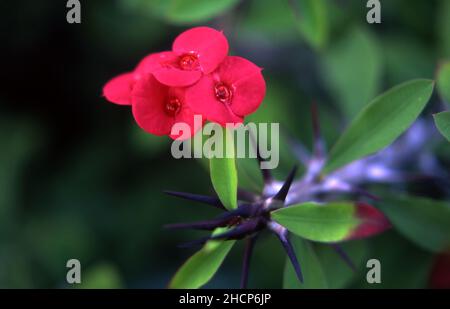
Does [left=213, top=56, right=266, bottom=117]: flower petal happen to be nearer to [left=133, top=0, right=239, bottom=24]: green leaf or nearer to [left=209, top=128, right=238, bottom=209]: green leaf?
[left=209, top=128, right=238, bottom=209]: green leaf

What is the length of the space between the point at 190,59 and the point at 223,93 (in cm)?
12

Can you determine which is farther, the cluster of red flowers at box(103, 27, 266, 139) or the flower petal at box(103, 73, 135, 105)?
the flower petal at box(103, 73, 135, 105)

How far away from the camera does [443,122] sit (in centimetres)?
125

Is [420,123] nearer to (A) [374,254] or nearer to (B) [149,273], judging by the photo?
(A) [374,254]

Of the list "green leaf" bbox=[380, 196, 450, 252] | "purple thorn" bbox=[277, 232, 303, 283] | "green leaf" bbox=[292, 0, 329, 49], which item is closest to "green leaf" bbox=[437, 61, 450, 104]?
"green leaf" bbox=[380, 196, 450, 252]

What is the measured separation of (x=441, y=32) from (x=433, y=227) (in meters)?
0.83

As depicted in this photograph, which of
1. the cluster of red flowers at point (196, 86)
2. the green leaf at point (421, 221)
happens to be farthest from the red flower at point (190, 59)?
the green leaf at point (421, 221)

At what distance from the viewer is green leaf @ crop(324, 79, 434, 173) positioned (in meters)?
1.41

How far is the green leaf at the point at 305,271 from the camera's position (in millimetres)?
1438

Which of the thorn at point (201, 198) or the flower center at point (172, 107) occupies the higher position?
the flower center at point (172, 107)

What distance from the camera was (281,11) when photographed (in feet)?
7.45

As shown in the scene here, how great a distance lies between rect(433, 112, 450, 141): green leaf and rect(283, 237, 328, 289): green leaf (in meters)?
0.46

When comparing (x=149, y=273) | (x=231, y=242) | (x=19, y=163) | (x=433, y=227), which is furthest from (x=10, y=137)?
(x=433, y=227)

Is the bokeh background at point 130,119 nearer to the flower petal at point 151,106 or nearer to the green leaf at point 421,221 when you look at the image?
the green leaf at point 421,221
